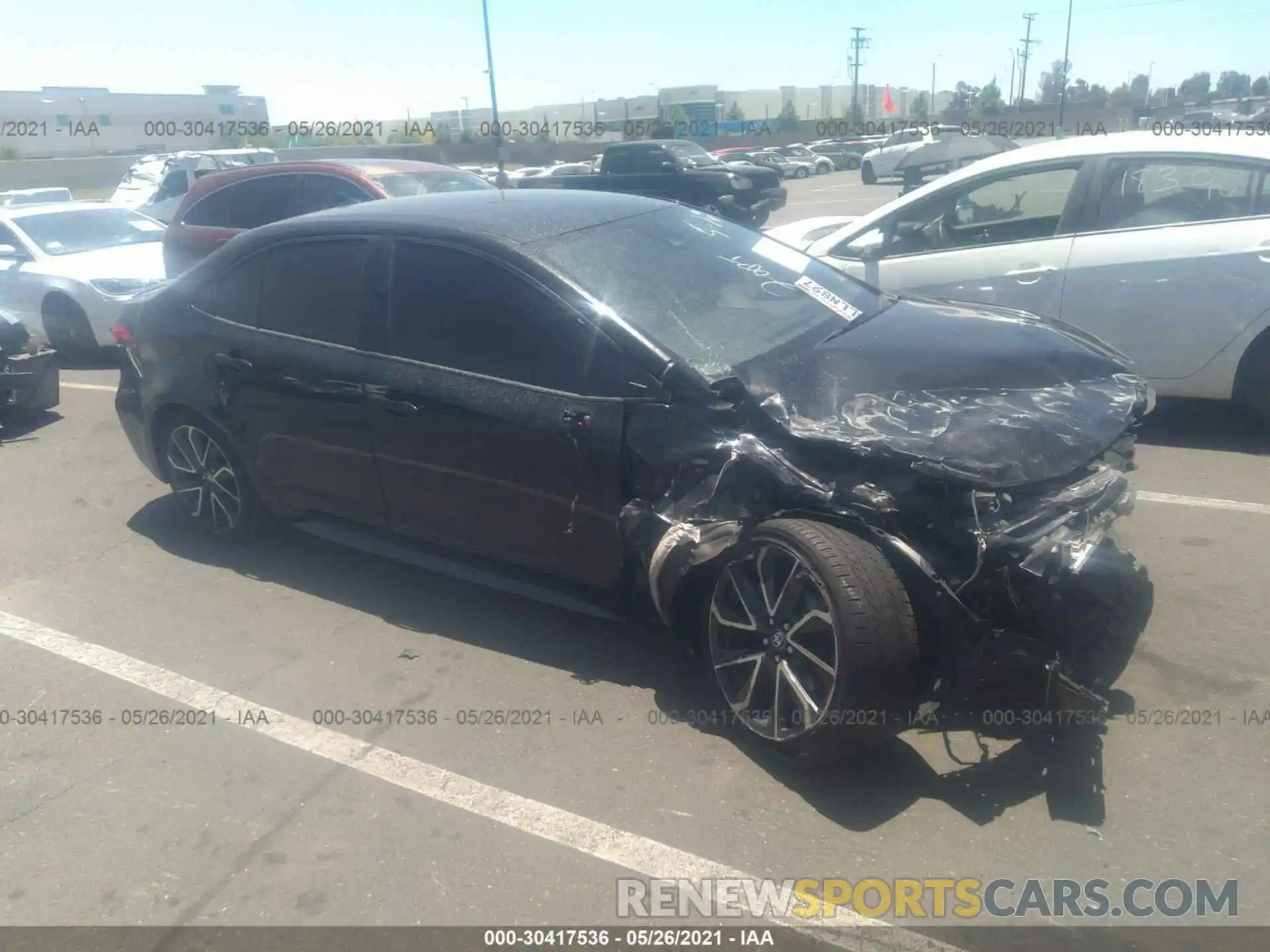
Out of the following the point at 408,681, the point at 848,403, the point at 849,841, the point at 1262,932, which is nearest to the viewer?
the point at 1262,932

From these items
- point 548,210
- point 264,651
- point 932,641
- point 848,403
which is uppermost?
point 548,210

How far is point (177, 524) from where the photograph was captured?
5715 millimetres

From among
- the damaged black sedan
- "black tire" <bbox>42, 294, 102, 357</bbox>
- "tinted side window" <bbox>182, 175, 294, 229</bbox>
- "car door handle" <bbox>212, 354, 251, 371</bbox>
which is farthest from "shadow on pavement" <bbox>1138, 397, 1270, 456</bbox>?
"black tire" <bbox>42, 294, 102, 357</bbox>

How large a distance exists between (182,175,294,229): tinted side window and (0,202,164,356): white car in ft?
2.32

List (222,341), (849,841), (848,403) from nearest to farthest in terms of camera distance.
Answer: (849,841) → (848,403) → (222,341)

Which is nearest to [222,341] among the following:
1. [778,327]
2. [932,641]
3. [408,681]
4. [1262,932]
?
[408,681]

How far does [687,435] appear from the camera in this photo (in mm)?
3520

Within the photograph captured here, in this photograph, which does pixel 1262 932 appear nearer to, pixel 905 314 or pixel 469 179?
pixel 905 314

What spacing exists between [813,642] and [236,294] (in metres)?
3.32

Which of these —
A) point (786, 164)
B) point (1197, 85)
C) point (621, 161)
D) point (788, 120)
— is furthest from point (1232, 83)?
point (621, 161)

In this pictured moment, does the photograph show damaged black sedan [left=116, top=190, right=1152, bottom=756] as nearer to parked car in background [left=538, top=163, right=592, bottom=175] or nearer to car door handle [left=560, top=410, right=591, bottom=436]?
car door handle [left=560, top=410, right=591, bottom=436]

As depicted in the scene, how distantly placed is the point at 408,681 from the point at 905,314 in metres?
2.55

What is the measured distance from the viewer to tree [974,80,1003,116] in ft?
202

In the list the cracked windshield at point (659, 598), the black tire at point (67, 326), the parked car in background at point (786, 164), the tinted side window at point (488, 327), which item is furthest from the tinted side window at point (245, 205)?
the parked car in background at point (786, 164)
